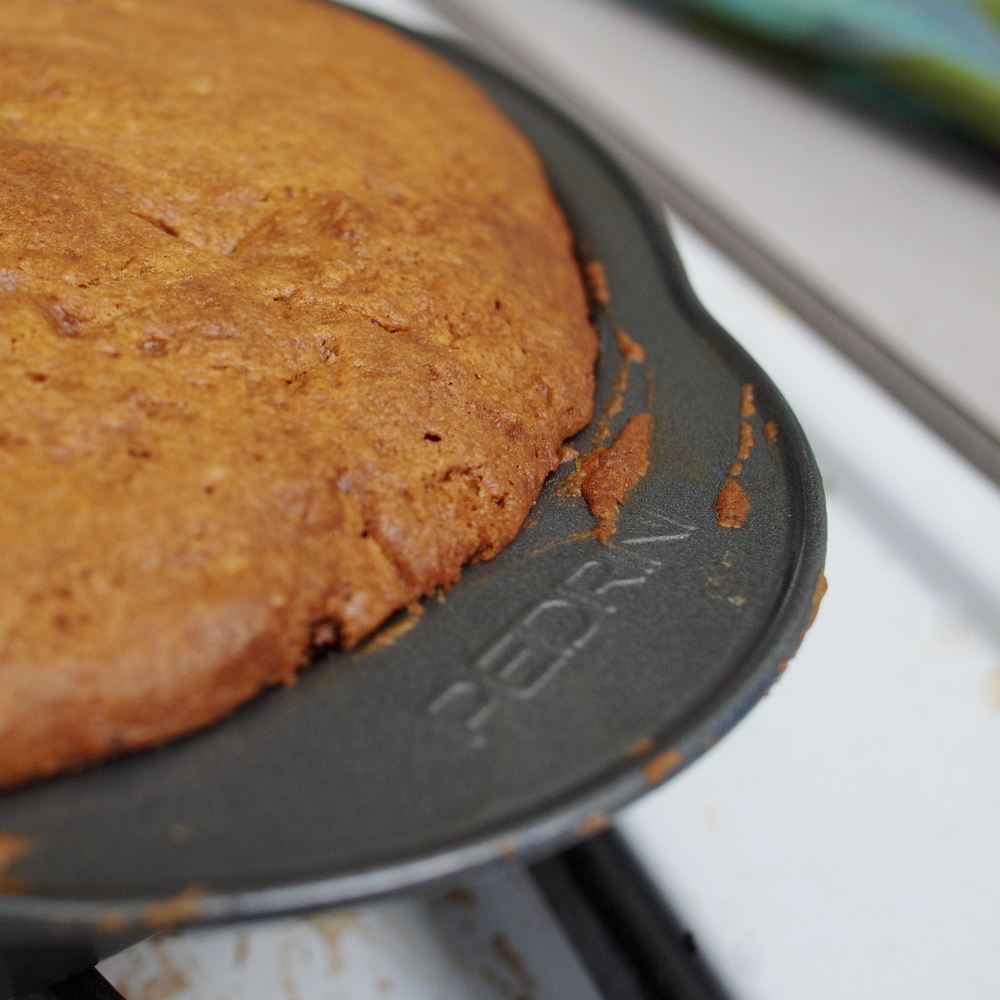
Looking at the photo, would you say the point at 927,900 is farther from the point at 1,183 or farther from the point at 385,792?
the point at 1,183

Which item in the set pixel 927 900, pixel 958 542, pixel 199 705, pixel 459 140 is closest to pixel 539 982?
pixel 927 900

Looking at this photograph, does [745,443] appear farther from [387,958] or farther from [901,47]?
[901,47]

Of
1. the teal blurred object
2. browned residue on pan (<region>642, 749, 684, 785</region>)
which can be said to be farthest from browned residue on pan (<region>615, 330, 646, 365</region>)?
the teal blurred object

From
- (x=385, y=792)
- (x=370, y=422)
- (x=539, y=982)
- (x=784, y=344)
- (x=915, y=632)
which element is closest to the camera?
(x=385, y=792)

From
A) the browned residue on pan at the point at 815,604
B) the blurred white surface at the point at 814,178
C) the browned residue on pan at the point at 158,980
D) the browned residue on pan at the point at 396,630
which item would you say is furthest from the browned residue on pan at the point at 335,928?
the blurred white surface at the point at 814,178

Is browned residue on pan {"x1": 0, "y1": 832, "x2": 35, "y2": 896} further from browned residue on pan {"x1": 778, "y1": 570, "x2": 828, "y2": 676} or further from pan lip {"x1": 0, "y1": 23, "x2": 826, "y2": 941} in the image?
browned residue on pan {"x1": 778, "y1": 570, "x2": 828, "y2": 676}
